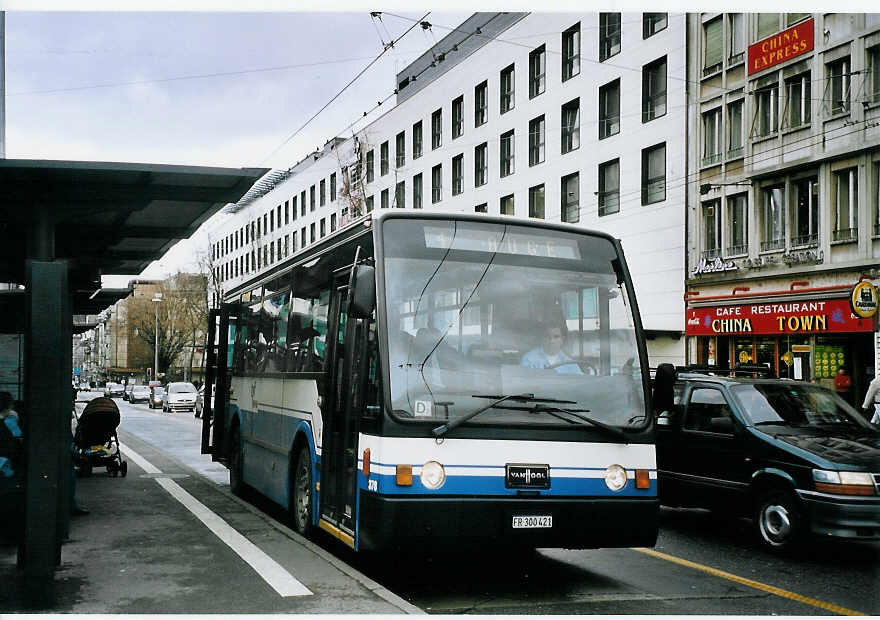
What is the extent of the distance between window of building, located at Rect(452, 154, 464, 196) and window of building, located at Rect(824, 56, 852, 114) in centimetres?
2088

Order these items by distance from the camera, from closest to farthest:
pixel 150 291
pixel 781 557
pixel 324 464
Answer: pixel 324 464 < pixel 781 557 < pixel 150 291

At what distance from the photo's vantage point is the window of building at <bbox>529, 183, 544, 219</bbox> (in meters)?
39.2

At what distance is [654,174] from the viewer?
33.2 metres

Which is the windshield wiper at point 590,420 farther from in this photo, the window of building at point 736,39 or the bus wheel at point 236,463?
the window of building at point 736,39

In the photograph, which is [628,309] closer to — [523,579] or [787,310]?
[523,579]

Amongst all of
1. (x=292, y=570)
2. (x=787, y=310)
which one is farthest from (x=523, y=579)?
(x=787, y=310)

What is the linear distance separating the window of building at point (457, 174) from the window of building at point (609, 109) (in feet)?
33.4

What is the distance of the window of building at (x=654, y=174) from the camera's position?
1289 inches

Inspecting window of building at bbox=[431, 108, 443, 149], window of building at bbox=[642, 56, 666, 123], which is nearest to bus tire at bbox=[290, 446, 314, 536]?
window of building at bbox=[642, 56, 666, 123]

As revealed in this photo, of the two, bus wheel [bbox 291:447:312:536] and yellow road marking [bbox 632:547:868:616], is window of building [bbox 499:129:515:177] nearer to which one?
bus wheel [bbox 291:447:312:536]

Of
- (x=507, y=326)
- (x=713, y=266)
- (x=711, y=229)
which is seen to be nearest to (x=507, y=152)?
(x=711, y=229)

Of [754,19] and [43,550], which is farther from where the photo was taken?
[754,19]

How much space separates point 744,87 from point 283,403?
22.4m

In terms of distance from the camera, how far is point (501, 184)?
4166cm
